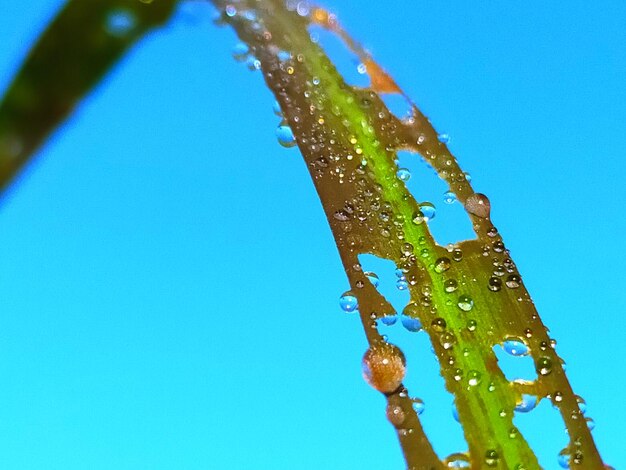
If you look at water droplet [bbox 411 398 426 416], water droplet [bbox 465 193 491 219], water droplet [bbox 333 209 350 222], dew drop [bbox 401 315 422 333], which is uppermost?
water droplet [bbox 465 193 491 219]

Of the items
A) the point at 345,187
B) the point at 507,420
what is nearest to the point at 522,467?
the point at 507,420

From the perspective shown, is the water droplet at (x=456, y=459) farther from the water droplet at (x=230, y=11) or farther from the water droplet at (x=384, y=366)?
the water droplet at (x=230, y=11)

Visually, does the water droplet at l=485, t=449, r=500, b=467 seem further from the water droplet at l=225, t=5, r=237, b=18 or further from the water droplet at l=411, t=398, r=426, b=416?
the water droplet at l=225, t=5, r=237, b=18

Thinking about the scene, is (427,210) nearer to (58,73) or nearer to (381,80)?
(381,80)

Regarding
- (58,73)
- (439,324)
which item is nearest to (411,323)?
(439,324)

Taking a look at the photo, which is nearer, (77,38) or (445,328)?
(77,38)

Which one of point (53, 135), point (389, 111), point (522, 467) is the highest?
point (389, 111)

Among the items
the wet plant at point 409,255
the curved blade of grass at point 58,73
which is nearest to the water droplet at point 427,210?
the wet plant at point 409,255

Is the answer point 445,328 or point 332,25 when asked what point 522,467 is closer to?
point 445,328

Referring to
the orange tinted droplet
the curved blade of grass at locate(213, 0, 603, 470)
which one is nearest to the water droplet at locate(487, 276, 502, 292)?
the curved blade of grass at locate(213, 0, 603, 470)
